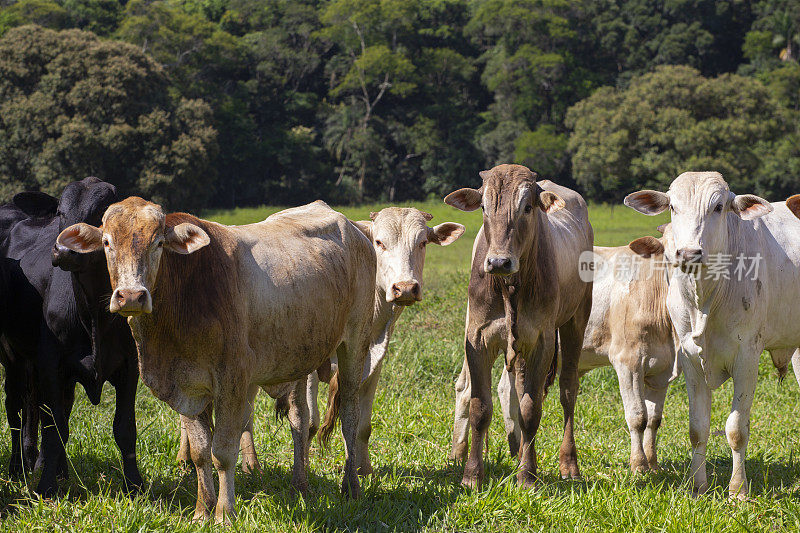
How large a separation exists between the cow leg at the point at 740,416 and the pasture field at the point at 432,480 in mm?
175

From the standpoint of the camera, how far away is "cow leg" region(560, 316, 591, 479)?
6.50 metres

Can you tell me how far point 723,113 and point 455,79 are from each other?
1832cm

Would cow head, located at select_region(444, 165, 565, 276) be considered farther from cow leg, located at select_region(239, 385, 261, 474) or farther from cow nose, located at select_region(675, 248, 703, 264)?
cow leg, located at select_region(239, 385, 261, 474)

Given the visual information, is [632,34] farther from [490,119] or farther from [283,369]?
[283,369]

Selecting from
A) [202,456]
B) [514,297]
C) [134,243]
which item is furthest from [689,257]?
[134,243]

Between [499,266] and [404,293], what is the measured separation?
0.76 metres

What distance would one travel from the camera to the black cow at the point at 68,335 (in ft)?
17.0

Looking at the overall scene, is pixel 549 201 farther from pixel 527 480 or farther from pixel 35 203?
pixel 35 203

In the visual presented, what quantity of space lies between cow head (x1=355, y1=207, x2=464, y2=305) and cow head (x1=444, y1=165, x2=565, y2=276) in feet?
2.33

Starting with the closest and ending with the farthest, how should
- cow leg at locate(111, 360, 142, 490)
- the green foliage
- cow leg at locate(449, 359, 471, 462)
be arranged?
1. cow leg at locate(111, 360, 142, 490)
2. cow leg at locate(449, 359, 471, 462)
3. the green foliage

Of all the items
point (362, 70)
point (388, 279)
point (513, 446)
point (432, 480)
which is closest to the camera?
point (432, 480)

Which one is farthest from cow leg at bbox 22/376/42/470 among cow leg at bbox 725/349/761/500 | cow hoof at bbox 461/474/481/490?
cow leg at bbox 725/349/761/500

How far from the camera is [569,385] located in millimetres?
6918

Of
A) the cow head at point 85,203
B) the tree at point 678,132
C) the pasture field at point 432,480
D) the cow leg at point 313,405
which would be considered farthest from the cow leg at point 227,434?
the tree at point 678,132
